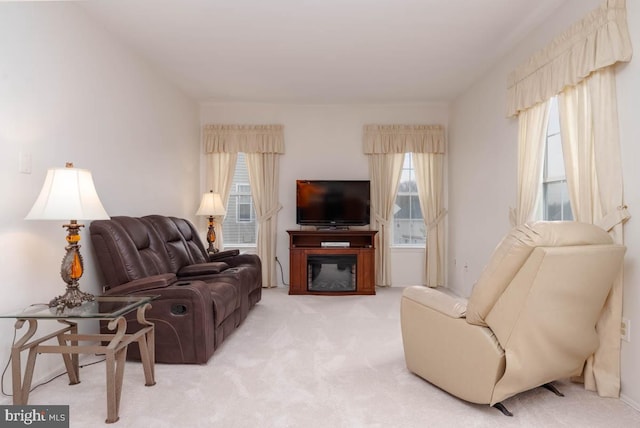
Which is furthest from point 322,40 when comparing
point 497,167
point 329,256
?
point 329,256

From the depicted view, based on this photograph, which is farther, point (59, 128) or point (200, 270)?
point (200, 270)

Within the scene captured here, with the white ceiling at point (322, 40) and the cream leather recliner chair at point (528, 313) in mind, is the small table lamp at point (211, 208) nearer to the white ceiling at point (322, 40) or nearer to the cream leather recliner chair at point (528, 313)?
the white ceiling at point (322, 40)

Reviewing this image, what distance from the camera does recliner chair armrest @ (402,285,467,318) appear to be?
7.26 feet

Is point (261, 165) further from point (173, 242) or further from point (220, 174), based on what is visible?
point (173, 242)

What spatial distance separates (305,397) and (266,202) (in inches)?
148

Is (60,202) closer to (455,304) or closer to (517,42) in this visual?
(455,304)

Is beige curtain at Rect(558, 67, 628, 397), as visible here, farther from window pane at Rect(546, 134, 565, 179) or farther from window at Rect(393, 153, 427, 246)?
window at Rect(393, 153, 427, 246)

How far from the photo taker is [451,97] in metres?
5.49

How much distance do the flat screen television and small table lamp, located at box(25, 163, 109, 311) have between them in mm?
3424

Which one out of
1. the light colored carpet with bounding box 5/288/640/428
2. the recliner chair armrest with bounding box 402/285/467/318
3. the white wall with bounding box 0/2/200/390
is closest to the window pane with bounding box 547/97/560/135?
the recliner chair armrest with bounding box 402/285/467/318

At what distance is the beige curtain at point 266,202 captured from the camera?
577 cm

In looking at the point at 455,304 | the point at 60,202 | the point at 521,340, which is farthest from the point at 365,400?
the point at 60,202

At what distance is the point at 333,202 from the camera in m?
5.62

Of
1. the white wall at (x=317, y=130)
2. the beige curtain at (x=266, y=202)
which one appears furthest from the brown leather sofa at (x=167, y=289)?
the white wall at (x=317, y=130)
